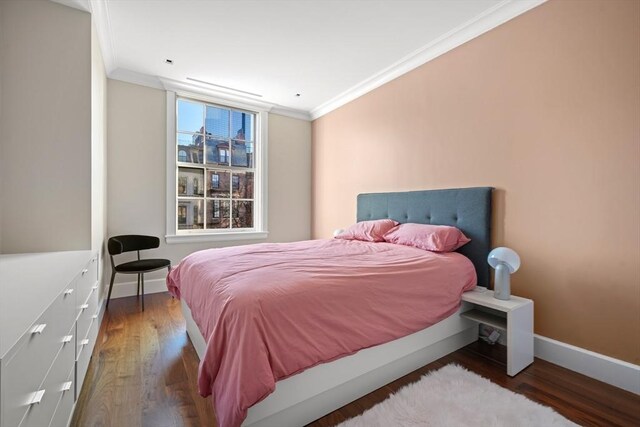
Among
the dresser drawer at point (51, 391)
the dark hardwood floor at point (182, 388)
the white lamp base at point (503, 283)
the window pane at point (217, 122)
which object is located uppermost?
the window pane at point (217, 122)

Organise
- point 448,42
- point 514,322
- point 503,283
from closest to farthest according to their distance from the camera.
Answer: point 514,322 → point 503,283 → point 448,42

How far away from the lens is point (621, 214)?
175cm

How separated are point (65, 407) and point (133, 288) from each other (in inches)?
95.9

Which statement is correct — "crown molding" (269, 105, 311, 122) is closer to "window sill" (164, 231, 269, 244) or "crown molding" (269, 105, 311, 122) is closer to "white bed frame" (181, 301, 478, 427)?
"window sill" (164, 231, 269, 244)

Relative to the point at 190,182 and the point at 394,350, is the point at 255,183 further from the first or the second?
the point at 394,350

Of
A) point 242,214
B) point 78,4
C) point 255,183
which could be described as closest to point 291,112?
point 255,183

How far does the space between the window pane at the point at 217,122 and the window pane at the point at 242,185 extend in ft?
2.02

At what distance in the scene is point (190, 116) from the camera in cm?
394

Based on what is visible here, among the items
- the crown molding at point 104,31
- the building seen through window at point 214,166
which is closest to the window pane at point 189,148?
the building seen through window at point 214,166

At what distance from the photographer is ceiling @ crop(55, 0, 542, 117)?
2.28 metres

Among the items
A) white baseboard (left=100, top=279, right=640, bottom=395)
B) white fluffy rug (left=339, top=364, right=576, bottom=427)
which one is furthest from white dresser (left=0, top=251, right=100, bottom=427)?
white baseboard (left=100, top=279, right=640, bottom=395)

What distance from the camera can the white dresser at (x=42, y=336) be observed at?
77 centimetres

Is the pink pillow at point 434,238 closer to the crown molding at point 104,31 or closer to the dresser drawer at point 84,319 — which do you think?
the dresser drawer at point 84,319

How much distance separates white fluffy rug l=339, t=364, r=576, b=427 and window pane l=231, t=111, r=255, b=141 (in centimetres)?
383
